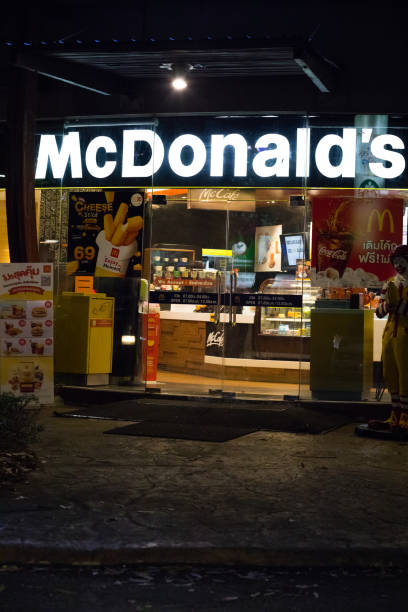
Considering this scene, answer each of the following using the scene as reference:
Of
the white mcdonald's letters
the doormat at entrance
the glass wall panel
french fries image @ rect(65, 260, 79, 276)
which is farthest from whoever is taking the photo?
french fries image @ rect(65, 260, 79, 276)

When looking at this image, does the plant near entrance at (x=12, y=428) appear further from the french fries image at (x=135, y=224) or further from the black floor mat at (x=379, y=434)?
the french fries image at (x=135, y=224)

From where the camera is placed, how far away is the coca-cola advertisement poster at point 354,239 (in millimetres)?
11367

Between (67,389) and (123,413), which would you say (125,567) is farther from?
(67,389)

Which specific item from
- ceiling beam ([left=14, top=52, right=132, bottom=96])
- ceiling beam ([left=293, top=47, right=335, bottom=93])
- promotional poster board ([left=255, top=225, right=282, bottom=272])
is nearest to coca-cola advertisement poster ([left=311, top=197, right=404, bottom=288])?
promotional poster board ([left=255, top=225, right=282, bottom=272])

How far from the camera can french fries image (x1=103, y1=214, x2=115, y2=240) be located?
40.0ft

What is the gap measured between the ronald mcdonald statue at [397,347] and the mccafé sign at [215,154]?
8.20 ft

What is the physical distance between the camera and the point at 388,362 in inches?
371

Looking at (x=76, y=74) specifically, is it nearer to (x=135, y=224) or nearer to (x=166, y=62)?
(x=166, y=62)

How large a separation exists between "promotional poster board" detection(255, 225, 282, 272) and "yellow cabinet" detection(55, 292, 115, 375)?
2.20 meters

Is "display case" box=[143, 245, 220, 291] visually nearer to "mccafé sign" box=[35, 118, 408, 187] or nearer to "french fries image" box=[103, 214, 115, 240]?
"french fries image" box=[103, 214, 115, 240]

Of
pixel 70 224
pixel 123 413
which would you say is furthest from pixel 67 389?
pixel 70 224

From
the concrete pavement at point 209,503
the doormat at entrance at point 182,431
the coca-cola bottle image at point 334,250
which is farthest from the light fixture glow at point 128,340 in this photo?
the concrete pavement at point 209,503

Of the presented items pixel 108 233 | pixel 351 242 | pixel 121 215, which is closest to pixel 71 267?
pixel 108 233

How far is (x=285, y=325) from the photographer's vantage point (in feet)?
39.1
